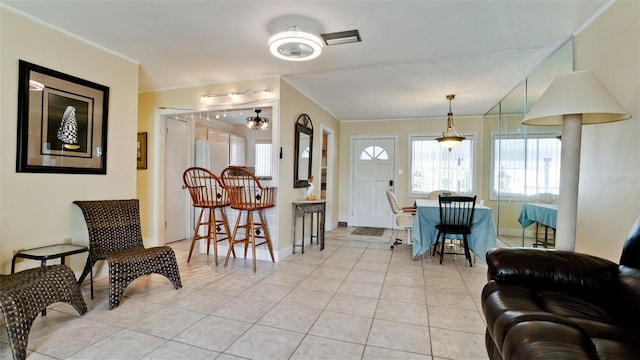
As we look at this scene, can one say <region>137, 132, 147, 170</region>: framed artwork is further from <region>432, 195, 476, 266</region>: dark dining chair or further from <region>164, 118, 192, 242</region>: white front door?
<region>432, 195, 476, 266</region>: dark dining chair

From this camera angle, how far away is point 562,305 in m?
1.39

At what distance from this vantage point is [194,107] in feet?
13.5

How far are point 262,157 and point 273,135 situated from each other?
1.96 m

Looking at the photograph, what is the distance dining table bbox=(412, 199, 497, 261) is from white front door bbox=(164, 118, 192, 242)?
3.60m

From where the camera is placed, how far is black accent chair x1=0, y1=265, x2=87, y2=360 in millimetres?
1617

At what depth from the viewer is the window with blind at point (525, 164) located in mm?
3232

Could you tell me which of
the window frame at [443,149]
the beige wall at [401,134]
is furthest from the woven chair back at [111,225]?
the window frame at [443,149]

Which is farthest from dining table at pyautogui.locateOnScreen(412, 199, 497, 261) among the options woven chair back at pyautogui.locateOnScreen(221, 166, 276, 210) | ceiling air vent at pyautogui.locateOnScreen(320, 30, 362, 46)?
ceiling air vent at pyautogui.locateOnScreen(320, 30, 362, 46)

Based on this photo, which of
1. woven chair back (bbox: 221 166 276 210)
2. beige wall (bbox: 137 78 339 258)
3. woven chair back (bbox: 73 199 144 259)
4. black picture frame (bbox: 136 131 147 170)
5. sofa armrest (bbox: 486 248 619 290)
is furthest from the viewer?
black picture frame (bbox: 136 131 147 170)

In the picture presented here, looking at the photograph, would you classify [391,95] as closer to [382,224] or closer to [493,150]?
[493,150]

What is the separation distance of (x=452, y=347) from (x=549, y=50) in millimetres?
2929

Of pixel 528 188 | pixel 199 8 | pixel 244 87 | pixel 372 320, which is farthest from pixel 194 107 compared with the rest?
pixel 528 188

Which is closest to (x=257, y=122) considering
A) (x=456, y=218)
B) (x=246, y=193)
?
(x=246, y=193)

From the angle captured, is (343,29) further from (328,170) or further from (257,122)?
(328,170)
